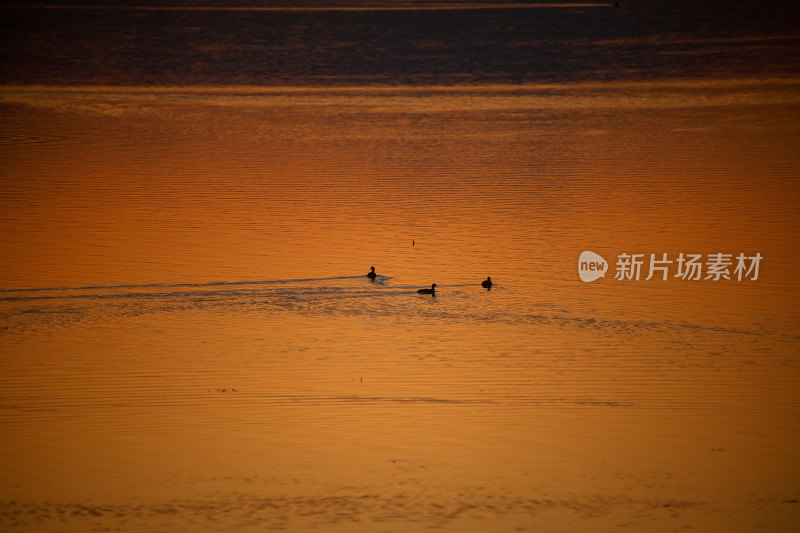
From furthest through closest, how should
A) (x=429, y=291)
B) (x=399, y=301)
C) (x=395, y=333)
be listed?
1. (x=429, y=291)
2. (x=399, y=301)
3. (x=395, y=333)

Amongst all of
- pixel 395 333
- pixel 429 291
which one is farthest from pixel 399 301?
pixel 395 333

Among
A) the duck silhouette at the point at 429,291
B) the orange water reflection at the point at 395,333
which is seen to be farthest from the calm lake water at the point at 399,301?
the duck silhouette at the point at 429,291

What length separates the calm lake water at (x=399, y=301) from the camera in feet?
18.4

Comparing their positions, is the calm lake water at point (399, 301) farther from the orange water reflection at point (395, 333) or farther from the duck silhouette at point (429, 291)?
the duck silhouette at point (429, 291)

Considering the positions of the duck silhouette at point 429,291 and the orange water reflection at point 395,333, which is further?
the duck silhouette at point 429,291

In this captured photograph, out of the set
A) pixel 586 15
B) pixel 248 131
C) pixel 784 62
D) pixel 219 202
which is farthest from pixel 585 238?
pixel 586 15

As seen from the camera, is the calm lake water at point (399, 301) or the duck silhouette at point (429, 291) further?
the duck silhouette at point (429, 291)

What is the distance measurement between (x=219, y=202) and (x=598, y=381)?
5530mm

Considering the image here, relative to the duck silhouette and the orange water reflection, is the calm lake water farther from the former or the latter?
the duck silhouette

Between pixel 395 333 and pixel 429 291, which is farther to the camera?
pixel 429 291

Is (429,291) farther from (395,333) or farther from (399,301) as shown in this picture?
(395,333)

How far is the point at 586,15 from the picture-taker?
818 inches

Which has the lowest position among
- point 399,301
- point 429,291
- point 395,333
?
point 395,333

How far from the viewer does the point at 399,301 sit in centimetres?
833
